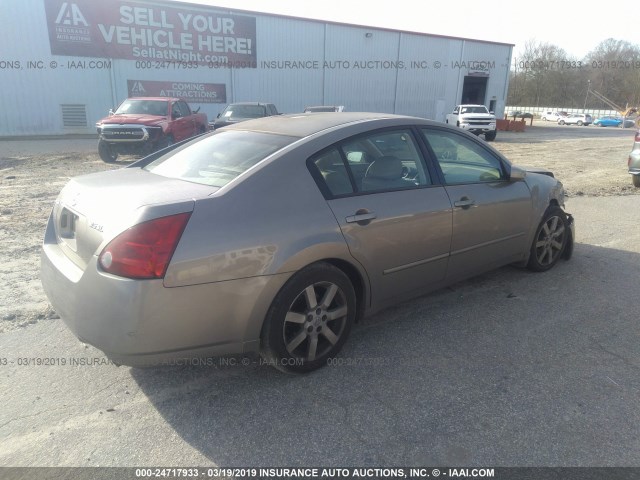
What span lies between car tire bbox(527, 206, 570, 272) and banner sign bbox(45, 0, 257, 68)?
24.5m

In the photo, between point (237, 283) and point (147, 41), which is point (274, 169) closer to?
point (237, 283)

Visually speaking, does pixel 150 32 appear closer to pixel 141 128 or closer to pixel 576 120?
pixel 141 128

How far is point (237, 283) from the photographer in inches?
99.0

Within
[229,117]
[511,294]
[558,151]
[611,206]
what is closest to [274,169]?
[511,294]

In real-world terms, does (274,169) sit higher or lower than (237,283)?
higher

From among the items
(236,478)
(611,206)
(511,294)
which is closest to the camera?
(236,478)

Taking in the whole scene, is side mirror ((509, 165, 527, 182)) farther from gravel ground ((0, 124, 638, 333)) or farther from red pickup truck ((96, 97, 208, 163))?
red pickup truck ((96, 97, 208, 163))

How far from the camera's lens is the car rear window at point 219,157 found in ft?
9.59

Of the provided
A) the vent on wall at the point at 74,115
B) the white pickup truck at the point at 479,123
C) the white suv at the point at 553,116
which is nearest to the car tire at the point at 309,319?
the white pickup truck at the point at 479,123

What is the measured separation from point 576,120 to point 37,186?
54271 mm

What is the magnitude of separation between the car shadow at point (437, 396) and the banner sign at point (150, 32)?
81.1ft

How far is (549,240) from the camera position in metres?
4.75

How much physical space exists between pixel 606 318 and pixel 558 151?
→ 1820cm

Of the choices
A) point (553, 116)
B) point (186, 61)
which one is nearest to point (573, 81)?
point (553, 116)
